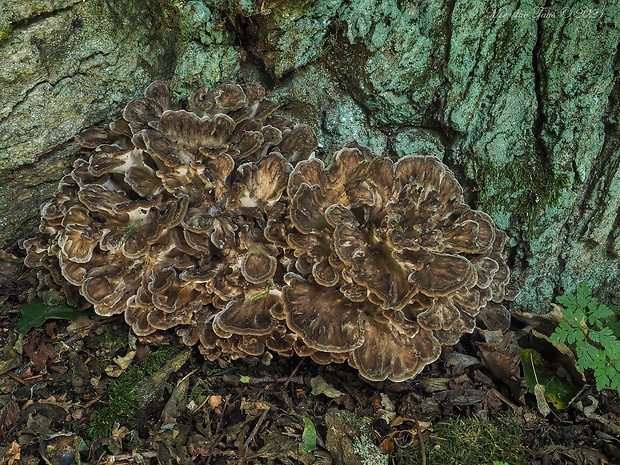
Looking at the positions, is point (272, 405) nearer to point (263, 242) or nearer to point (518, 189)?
point (263, 242)

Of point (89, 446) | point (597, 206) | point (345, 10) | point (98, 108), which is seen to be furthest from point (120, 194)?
point (597, 206)

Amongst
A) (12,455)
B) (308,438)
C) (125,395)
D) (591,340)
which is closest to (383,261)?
(308,438)

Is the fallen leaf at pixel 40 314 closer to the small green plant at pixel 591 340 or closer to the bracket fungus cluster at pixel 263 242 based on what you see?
the bracket fungus cluster at pixel 263 242

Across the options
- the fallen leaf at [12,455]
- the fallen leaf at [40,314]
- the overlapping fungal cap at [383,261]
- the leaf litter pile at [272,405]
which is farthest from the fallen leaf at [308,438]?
the fallen leaf at [40,314]

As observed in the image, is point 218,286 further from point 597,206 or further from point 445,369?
point 597,206

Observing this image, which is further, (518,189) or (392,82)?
(518,189)
